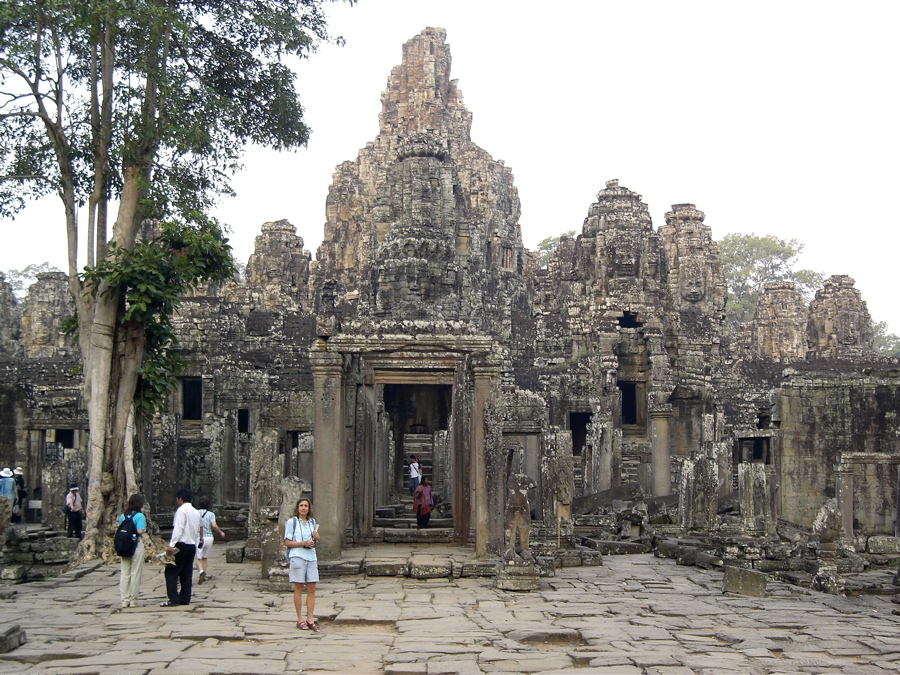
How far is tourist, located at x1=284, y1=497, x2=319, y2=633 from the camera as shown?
9.06 meters

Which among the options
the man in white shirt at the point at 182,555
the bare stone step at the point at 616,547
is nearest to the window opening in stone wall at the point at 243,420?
the bare stone step at the point at 616,547

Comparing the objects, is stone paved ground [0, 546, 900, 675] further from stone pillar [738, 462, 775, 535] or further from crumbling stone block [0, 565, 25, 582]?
stone pillar [738, 462, 775, 535]

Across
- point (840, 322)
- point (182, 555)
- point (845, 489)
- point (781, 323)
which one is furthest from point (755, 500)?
point (840, 322)

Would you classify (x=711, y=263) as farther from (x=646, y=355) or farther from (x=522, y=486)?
(x=522, y=486)

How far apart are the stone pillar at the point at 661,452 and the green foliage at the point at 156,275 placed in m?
13.3

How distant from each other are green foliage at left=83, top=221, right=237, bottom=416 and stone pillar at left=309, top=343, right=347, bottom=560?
347 cm

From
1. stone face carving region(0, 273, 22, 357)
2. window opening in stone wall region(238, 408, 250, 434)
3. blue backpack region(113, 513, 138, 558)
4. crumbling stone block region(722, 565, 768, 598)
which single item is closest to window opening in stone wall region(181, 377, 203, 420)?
window opening in stone wall region(238, 408, 250, 434)

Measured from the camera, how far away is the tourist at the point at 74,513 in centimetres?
1709

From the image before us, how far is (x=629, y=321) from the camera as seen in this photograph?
1264 inches

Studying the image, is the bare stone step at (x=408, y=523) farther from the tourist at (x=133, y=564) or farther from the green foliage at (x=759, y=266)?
the green foliage at (x=759, y=266)

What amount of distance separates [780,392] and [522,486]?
43.7ft

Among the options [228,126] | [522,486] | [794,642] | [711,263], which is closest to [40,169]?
[228,126]

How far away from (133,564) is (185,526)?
63 centimetres

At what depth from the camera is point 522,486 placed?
1224cm
